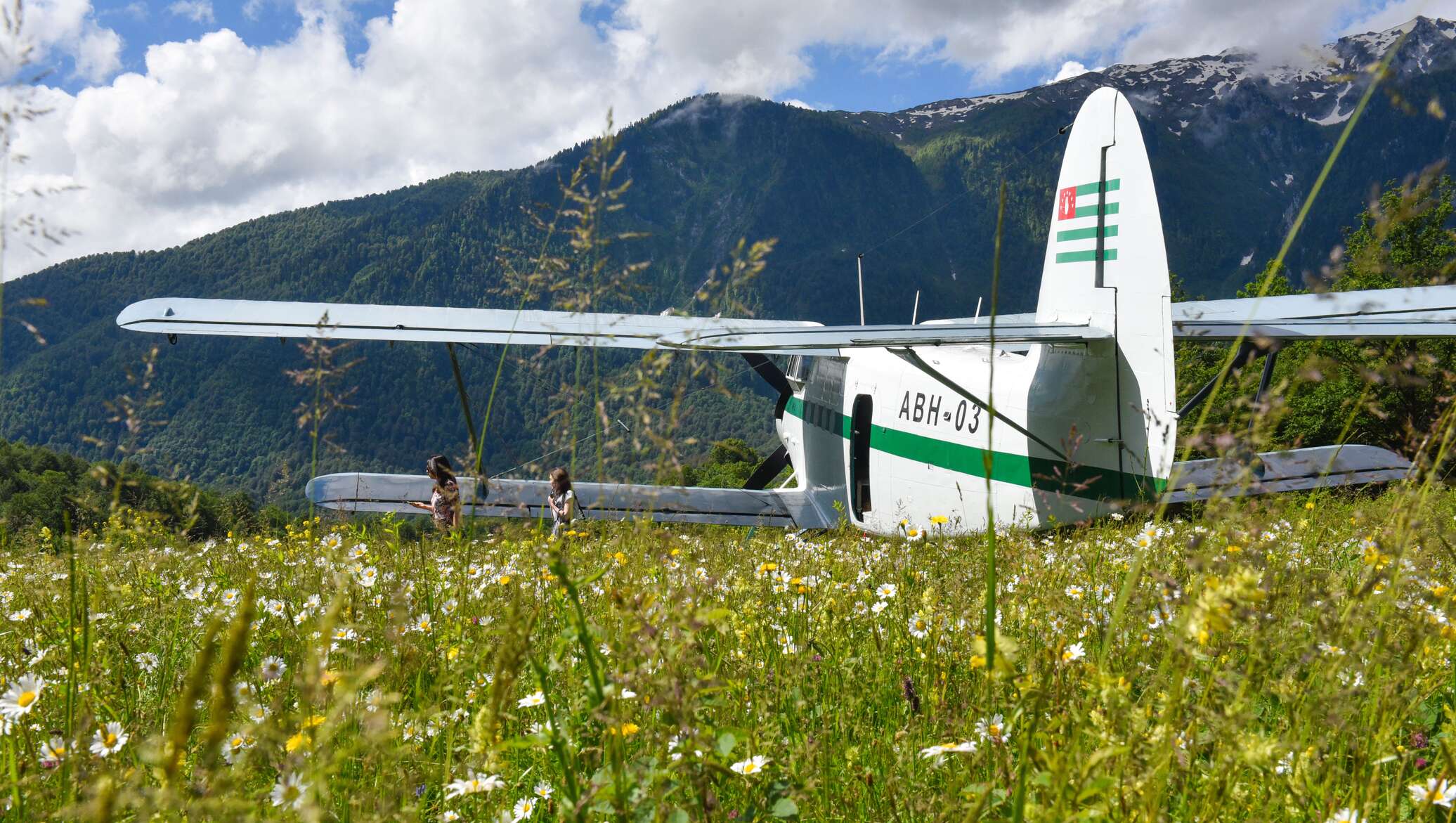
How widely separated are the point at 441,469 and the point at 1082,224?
25.7 feet

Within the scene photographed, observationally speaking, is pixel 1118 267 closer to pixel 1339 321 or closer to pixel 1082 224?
pixel 1082 224

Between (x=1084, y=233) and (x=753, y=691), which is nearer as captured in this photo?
(x=753, y=691)

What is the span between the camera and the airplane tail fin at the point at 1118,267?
773cm

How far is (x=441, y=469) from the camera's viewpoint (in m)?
2.88

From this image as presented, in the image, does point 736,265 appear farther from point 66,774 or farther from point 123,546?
point 123,546

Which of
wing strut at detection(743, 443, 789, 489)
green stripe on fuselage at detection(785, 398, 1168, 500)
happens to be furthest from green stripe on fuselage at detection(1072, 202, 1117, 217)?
wing strut at detection(743, 443, 789, 489)

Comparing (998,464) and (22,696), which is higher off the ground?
(998,464)

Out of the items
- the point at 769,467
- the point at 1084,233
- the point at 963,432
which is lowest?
the point at 769,467

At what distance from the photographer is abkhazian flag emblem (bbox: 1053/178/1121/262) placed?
27.9 ft

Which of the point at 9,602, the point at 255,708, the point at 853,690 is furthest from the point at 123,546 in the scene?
the point at 853,690

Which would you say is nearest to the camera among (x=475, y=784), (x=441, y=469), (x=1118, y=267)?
(x=475, y=784)

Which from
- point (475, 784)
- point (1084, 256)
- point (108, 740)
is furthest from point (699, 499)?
point (475, 784)

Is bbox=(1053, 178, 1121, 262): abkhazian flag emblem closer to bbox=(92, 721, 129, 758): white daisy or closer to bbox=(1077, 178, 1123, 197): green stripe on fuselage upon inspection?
bbox=(1077, 178, 1123, 197): green stripe on fuselage

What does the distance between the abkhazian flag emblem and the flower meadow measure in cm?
578
